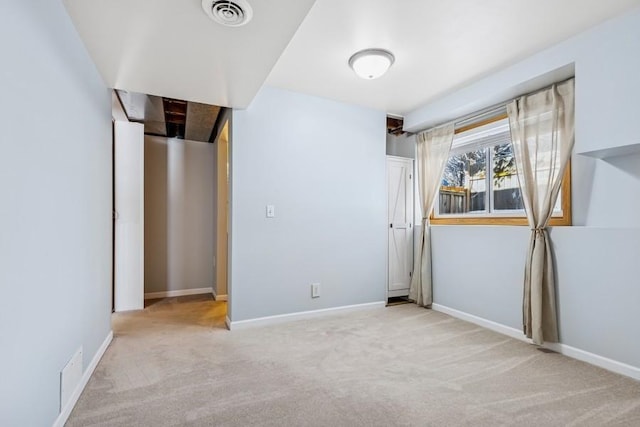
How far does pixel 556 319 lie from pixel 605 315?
34 cm

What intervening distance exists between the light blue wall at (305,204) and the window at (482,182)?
32.2 inches

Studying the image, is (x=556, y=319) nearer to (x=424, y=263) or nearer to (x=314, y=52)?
(x=424, y=263)

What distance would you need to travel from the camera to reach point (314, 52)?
2.60 m

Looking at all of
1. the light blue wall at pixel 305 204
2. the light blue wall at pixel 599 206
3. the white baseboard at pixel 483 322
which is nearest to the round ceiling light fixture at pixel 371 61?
the light blue wall at pixel 305 204

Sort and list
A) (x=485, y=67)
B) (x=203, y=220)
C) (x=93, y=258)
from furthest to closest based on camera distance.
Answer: (x=203, y=220)
(x=485, y=67)
(x=93, y=258)

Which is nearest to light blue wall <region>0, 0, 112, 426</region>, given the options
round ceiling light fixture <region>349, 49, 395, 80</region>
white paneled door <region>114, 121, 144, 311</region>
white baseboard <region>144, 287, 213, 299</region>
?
white paneled door <region>114, 121, 144, 311</region>

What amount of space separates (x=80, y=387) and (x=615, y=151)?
377 centimetres

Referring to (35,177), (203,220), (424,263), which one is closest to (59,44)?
(35,177)

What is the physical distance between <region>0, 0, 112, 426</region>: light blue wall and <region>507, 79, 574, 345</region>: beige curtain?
3.21m

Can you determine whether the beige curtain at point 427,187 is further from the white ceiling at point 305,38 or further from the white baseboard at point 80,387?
the white baseboard at point 80,387

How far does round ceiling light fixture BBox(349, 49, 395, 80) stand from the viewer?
2541mm

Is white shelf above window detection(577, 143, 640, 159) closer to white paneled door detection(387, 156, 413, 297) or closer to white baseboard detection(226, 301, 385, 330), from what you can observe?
white paneled door detection(387, 156, 413, 297)

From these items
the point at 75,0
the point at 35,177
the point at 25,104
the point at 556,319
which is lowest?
the point at 556,319

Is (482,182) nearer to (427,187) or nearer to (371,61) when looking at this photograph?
(427,187)
